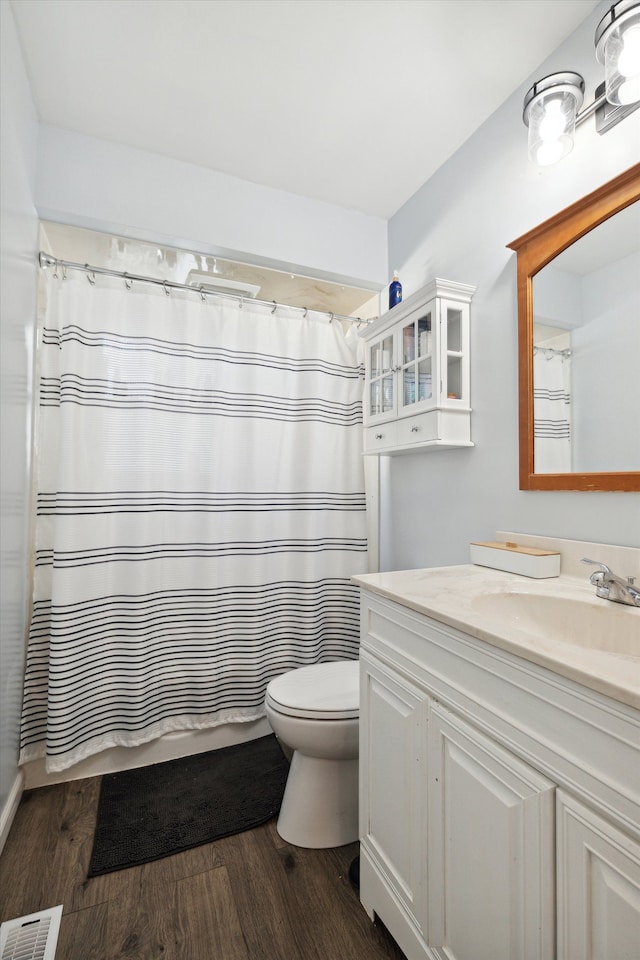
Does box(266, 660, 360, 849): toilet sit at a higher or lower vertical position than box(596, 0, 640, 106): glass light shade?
lower

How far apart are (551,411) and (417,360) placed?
539 mm

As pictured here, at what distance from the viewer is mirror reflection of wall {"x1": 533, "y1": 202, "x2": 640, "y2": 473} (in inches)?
46.9

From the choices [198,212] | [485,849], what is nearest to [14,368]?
[198,212]

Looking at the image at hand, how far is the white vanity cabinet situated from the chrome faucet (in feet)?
1.33

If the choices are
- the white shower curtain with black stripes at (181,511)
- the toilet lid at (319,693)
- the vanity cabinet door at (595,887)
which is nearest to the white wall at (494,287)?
the white shower curtain with black stripes at (181,511)

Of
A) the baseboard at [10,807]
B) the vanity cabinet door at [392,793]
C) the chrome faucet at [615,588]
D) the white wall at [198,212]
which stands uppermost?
the white wall at [198,212]

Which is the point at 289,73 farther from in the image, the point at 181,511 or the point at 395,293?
the point at 181,511

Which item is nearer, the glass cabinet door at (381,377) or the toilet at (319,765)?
the toilet at (319,765)

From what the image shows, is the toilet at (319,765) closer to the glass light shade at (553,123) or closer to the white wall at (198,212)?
the glass light shade at (553,123)

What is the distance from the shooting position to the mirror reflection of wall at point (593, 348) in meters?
1.19

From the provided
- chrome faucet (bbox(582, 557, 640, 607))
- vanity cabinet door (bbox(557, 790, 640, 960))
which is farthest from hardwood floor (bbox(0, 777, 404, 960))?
chrome faucet (bbox(582, 557, 640, 607))

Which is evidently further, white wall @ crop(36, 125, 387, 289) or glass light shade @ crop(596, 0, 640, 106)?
white wall @ crop(36, 125, 387, 289)

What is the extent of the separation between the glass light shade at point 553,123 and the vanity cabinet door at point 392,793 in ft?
4.82

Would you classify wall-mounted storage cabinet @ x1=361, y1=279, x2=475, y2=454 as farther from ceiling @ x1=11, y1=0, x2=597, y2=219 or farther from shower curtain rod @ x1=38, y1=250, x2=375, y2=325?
ceiling @ x1=11, y1=0, x2=597, y2=219
